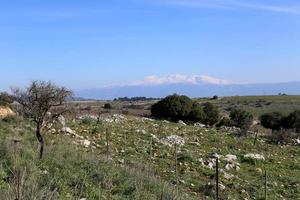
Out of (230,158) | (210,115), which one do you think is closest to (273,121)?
(210,115)

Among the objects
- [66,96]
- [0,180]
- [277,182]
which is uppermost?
[66,96]

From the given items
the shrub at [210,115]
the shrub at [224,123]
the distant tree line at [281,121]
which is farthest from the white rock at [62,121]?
the distant tree line at [281,121]

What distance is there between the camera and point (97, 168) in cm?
1377

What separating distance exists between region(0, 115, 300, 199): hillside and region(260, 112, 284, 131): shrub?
11848 millimetres

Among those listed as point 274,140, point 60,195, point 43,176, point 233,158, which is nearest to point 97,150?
point 233,158

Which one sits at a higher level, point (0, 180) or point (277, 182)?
point (0, 180)

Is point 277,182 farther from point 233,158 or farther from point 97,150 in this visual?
point 97,150

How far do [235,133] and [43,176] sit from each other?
1931 cm

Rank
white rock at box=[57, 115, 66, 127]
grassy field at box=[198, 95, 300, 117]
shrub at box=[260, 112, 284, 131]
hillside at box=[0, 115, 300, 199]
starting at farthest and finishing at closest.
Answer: grassy field at box=[198, 95, 300, 117] → shrub at box=[260, 112, 284, 131] → white rock at box=[57, 115, 66, 127] → hillside at box=[0, 115, 300, 199]

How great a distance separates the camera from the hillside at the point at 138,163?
39.1 feet

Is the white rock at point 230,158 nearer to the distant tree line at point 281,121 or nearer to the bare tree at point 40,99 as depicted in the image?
the bare tree at point 40,99

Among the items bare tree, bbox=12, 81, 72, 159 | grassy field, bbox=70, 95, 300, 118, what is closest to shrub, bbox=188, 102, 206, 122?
grassy field, bbox=70, 95, 300, 118

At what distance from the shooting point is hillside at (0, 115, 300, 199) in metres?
11.9

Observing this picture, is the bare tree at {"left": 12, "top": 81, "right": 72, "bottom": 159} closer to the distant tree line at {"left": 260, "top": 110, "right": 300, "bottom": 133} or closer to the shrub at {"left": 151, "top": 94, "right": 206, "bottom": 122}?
the shrub at {"left": 151, "top": 94, "right": 206, "bottom": 122}
